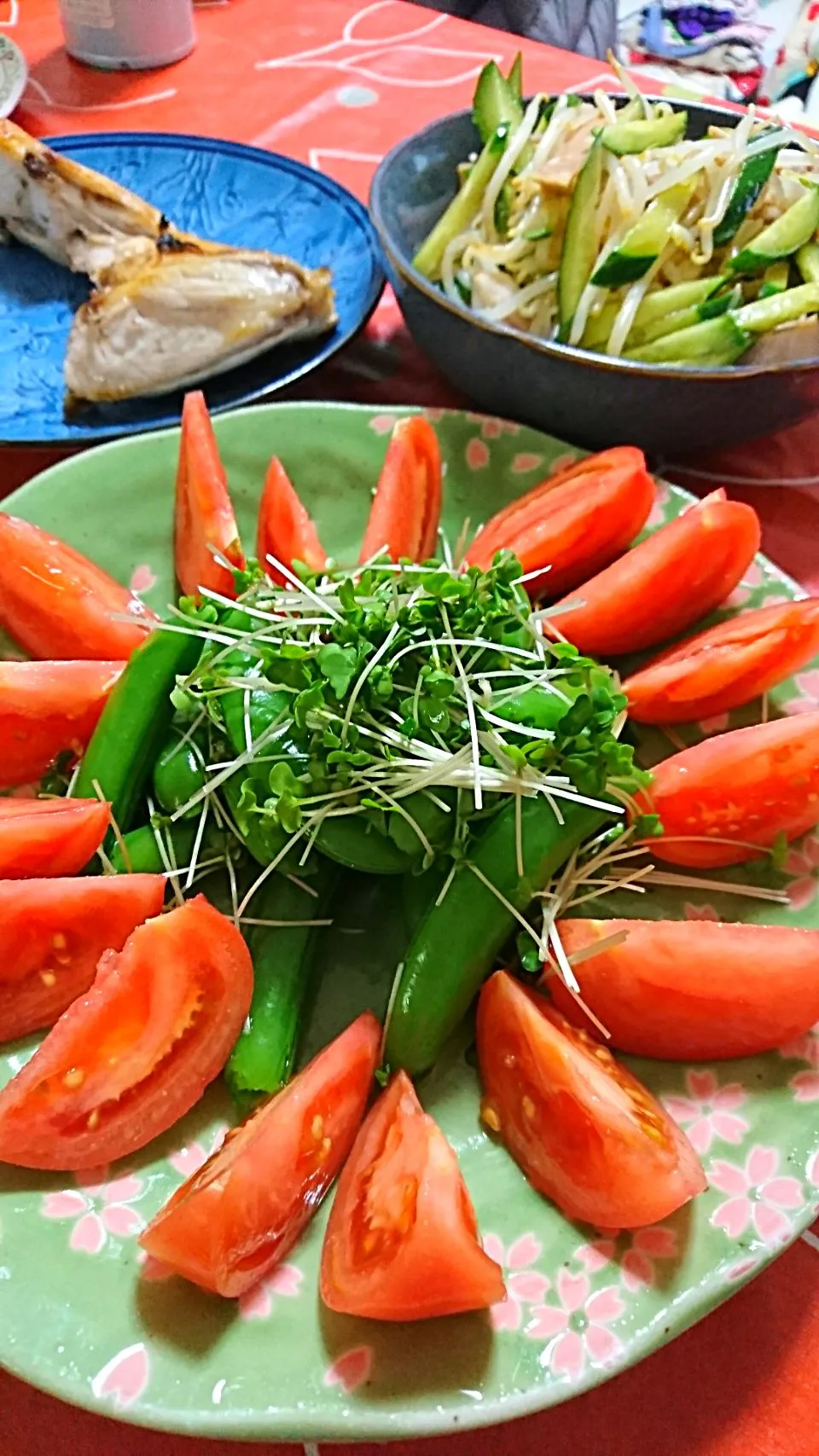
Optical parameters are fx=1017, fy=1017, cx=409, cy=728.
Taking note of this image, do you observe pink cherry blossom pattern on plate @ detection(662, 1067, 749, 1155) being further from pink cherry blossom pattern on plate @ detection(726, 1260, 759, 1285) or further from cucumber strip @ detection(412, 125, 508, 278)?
cucumber strip @ detection(412, 125, 508, 278)

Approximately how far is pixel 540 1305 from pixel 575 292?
1417 mm

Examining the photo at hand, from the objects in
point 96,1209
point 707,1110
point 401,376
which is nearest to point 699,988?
point 707,1110

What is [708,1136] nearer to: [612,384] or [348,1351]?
[348,1351]

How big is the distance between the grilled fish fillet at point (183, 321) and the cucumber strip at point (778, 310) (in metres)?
0.71

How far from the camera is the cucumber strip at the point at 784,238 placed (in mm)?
1644

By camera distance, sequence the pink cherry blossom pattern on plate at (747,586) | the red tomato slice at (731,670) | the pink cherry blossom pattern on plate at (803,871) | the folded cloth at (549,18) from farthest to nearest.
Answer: the folded cloth at (549,18) < the pink cherry blossom pattern on plate at (747,586) < the red tomato slice at (731,670) < the pink cherry blossom pattern on plate at (803,871)

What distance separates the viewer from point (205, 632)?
1.28 meters

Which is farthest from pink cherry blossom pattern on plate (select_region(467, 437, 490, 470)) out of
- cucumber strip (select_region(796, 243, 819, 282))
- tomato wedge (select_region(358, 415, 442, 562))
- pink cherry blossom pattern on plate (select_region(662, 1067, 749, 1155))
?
pink cherry blossom pattern on plate (select_region(662, 1067, 749, 1155))

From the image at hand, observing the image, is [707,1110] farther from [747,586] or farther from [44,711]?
[44,711]

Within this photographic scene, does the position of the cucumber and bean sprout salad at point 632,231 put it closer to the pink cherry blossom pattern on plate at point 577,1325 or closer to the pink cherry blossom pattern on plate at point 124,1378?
the pink cherry blossom pattern on plate at point 577,1325

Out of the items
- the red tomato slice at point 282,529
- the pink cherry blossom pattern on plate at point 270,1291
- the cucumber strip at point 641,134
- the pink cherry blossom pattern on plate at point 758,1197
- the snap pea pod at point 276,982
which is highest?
the cucumber strip at point 641,134

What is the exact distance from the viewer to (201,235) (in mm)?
2154

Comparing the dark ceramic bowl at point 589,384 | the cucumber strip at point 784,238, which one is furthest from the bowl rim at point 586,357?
the cucumber strip at point 784,238

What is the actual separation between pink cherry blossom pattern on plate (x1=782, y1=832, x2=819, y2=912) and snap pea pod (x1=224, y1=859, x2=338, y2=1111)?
1.76 feet
